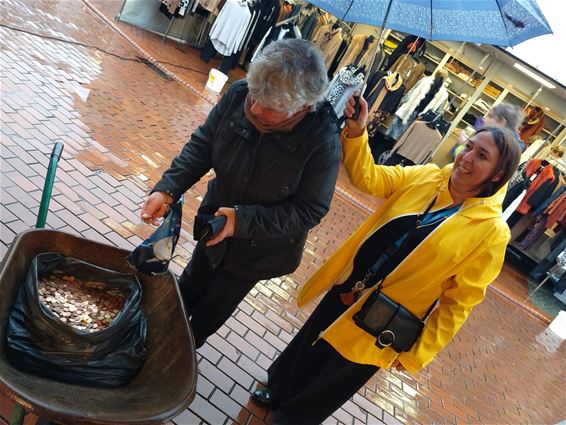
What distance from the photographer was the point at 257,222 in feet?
5.87

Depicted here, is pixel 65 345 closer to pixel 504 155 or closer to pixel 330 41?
pixel 504 155

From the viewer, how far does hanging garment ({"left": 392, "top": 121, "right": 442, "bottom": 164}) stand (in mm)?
8695

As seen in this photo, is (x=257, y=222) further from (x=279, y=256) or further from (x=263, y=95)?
(x=263, y=95)

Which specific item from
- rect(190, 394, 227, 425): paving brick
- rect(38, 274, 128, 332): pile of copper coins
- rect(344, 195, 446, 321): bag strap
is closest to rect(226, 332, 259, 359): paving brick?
rect(190, 394, 227, 425): paving brick

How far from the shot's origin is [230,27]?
894 cm

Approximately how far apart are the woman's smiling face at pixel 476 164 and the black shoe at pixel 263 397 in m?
1.77

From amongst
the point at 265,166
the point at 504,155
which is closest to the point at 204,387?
the point at 265,166

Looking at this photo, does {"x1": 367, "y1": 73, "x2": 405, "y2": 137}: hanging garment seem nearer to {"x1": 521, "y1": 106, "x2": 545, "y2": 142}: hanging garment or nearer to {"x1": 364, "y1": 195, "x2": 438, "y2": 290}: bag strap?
{"x1": 521, "y1": 106, "x2": 545, "y2": 142}: hanging garment

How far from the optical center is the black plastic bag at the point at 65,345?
1.42 metres

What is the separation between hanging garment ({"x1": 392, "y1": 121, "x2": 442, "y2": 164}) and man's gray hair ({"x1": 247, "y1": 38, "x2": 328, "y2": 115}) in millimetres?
7644

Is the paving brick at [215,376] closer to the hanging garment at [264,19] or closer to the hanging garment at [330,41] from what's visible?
the hanging garment at [330,41]

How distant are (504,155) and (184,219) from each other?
318 centimetres

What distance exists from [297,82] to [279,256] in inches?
33.0

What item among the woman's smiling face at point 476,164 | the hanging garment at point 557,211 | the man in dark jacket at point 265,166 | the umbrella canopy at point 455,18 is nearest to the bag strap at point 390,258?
the woman's smiling face at point 476,164
